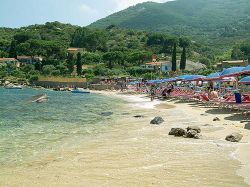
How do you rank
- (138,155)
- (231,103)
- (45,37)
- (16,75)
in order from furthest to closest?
(45,37), (16,75), (231,103), (138,155)

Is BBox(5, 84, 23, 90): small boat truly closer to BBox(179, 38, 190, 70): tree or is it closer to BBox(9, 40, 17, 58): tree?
BBox(9, 40, 17, 58): tree

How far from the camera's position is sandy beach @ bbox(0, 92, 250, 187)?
8383 mm

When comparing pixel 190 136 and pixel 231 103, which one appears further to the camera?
pixel 231 103

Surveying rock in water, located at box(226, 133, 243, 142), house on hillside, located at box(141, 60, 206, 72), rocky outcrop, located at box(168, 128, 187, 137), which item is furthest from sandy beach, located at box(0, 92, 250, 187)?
house on hillside, located at box(141, 60, 206, 72)

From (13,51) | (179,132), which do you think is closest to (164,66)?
(13,51)

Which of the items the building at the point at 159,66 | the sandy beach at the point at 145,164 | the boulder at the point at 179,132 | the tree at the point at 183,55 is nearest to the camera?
the sandy beach at the point at 145,164

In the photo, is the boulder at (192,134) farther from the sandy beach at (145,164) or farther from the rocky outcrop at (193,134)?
the sandy beach at (145,164)

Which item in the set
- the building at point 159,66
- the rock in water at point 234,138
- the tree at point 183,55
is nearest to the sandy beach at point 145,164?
the rock in water at point 234,138

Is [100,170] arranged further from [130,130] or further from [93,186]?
[130,130]

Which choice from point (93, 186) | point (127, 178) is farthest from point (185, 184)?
point (93, 186)

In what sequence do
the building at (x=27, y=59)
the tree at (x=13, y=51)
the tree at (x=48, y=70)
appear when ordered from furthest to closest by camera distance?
the tree at (x=13, y=51) < the building at (x=27, y=59) < the tree at (x=48, y=70)

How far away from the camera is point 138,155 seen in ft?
36.0

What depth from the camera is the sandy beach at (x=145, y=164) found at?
8383mm

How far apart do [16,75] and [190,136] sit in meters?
82.6
